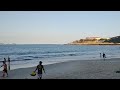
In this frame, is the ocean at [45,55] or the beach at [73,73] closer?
the beach at [73,73]

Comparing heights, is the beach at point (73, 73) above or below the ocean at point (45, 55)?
below

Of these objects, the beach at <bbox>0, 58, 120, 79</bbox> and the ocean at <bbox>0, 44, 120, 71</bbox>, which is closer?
the beach at <bbox>0, 58, 120, 79</bbox>

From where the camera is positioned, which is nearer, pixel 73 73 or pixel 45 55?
pixel 73 73

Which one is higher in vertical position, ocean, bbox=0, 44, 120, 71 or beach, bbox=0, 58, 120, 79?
ocean, bbox=0, 44, 120, 71

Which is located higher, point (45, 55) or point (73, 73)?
point (45, 55)
